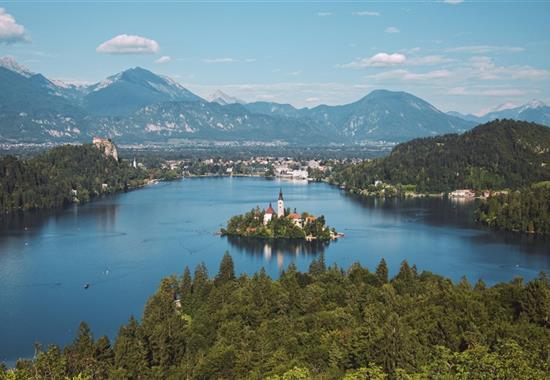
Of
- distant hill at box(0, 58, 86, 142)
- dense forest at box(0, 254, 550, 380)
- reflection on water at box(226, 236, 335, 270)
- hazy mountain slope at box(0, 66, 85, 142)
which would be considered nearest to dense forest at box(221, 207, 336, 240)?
reflection on water at box(226, 236, 335, 270)

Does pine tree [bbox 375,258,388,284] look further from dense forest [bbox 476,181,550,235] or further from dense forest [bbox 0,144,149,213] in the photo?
dense forest [bbox 0,144,149,213]

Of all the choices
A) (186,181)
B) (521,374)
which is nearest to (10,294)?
(521,374)

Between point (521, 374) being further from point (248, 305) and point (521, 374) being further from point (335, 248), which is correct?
point (335, 248)

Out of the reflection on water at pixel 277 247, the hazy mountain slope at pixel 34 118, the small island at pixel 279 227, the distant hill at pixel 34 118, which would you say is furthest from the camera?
the hazy mountain slope at pixel 34 118

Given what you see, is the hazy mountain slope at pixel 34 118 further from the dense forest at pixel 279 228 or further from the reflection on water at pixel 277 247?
the reflection on water at pixel 277 247

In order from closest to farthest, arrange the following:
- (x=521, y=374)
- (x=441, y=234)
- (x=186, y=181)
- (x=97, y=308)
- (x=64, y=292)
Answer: (x=521, y=374) → (x=97, y=308) → (x=64, y=292) → (x=441, y=234) → (x=186, y=181)

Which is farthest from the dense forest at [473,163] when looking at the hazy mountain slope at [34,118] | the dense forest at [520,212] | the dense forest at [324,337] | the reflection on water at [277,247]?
the hazy mountain slope at [34,118]
